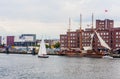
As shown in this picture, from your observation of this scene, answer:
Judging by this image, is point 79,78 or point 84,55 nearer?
point 79,78

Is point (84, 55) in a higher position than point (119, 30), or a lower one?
lower

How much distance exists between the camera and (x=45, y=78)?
6044cm

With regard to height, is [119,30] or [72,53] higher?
[119,30]

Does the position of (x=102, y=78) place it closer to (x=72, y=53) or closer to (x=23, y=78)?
(x=23, y=78)

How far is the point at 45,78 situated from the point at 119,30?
14303 centimetres

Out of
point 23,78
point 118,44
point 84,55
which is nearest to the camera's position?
point 23,78

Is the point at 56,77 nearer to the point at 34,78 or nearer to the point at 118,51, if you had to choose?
the point at 34,78

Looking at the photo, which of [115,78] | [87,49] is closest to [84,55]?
[87,49]

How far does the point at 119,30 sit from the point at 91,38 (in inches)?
612

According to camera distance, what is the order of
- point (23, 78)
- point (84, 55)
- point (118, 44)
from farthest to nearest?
point (118, 44)
point (84, 55)
point (23, 78)

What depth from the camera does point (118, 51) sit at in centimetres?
19350

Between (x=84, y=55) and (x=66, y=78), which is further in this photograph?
(x=84, y=55)

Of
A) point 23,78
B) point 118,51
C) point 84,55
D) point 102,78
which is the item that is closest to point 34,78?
point 23,78

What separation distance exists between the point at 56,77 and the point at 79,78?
3962 millimetres
